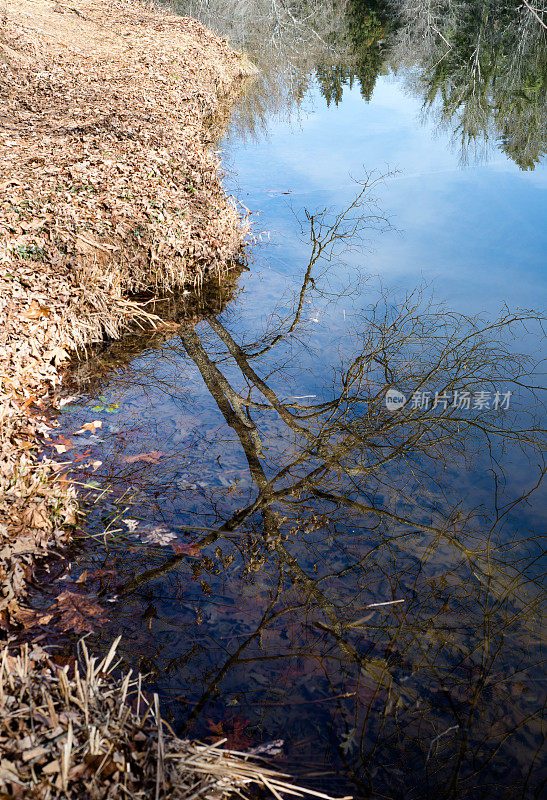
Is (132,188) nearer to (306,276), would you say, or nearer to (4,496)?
(306,276)

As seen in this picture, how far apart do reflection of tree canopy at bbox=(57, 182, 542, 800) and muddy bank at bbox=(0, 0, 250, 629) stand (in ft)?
2.12

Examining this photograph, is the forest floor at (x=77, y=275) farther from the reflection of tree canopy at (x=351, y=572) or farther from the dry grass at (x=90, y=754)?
the reflection of tree canopy at (x=351, y=572)

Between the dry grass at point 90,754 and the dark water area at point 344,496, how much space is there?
0.92m

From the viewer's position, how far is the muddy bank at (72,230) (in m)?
4.62

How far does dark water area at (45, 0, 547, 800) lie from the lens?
3.46 m

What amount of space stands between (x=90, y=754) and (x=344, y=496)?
124 inches

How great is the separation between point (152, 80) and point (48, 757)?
1481 cm

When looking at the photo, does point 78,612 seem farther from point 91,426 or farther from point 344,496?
point 344,496

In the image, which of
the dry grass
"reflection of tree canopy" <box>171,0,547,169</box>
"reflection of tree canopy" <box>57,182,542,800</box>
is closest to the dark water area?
"reflection of tree canopy" <box>57,182,542,800</box>

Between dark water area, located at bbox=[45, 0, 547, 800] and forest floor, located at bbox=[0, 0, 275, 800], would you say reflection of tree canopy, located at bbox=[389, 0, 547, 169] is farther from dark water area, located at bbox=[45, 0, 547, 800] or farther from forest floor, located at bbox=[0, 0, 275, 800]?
forest floor, located at bbox=[0, 0, 275, 800]

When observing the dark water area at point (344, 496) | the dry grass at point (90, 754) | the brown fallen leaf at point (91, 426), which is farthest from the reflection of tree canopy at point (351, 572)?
the dry grass at point (90, 754)

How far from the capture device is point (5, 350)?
18.7ft

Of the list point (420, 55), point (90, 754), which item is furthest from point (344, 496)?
point (420, 55)

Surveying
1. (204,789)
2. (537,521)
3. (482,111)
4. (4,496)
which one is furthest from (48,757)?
(482,111)
